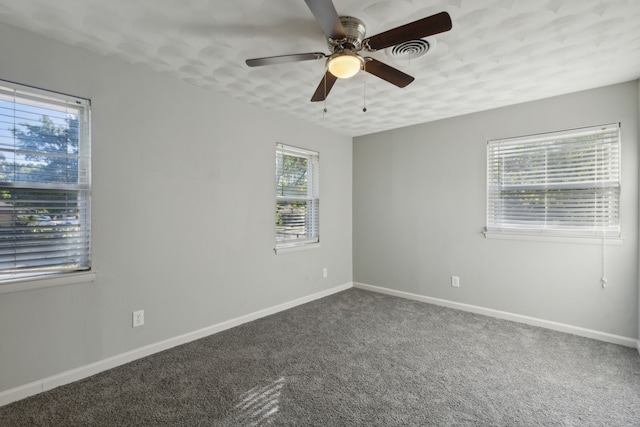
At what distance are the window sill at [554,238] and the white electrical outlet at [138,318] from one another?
12.0ft

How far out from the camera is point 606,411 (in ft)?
6.35

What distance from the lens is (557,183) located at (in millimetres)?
3178

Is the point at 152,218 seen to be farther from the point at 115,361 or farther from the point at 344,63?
the point at 344,63

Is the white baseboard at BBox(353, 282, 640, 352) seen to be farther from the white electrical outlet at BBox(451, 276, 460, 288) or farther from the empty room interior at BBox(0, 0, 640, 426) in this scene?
the white electrical outlet at BBox(451, 276, 460, 288)

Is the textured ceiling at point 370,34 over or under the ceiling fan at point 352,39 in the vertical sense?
over

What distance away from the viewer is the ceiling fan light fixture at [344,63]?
1802 millimetres

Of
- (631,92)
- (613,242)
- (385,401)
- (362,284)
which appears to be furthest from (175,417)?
(631,92)

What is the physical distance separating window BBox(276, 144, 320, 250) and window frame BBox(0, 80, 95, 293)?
1.90m

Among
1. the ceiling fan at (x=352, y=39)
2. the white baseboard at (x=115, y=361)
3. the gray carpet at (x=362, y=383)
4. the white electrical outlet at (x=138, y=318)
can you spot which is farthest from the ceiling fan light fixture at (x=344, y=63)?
the white baseboard at (x=115, y=361)

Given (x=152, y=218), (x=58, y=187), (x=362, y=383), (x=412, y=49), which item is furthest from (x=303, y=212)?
(x=58, y=187)

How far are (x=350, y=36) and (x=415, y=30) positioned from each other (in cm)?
44

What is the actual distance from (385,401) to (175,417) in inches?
51.8

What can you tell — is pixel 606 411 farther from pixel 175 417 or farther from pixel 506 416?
pixel 175 417

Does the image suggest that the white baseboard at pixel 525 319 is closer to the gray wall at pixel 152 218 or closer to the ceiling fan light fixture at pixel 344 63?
the gray wall at pixel 152 218
